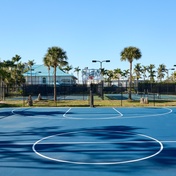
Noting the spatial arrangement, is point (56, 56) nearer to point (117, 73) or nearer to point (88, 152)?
point (88, 152)

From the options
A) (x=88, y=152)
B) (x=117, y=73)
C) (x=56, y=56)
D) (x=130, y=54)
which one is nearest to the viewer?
(x=88, y=152)

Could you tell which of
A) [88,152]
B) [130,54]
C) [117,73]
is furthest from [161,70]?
[88,152]

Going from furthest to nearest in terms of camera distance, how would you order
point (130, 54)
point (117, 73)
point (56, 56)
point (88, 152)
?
point (117, 73)
point (130, 54)
point (56, 56)
point (88, 152)

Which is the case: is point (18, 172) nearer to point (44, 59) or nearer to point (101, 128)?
point (101, 128)

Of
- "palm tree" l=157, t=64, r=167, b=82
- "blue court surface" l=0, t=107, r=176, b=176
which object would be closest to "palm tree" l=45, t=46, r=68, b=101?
"blue court surface" l=0, t=107, r=176, b=176

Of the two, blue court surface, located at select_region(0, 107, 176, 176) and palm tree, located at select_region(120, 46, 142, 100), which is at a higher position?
palm tree, located at select_region(120, 46, 142, 100)

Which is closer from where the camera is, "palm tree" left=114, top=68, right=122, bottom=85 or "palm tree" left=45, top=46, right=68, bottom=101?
"palm tree" left=45, top=46, right=68, bottom=101

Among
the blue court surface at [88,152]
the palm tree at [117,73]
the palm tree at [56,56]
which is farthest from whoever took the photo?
the palm tree at [117,73]

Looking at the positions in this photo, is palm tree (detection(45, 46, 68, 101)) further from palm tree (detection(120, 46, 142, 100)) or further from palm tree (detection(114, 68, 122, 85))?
palm tree (detection(114, 68, 122, 85))

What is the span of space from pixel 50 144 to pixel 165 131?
5.71m

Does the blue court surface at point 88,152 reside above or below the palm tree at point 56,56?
below

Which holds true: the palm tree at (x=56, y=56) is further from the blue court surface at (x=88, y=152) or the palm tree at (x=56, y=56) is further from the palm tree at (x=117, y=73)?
the palm tree at (x=117, y=73)

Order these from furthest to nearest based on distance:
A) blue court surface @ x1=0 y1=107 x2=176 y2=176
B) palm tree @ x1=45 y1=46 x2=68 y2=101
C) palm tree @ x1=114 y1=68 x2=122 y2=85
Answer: palm tree @ x1=114 y1=68 x2=122 y2=85, palm tree @ x1=45 y1=46 x2=68 y2=101, blue court surface @ x1=0 y1=107 x2=176 y2=176

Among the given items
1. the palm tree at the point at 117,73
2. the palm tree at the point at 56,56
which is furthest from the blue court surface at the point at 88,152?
the palm tree at the point at 117,73
